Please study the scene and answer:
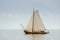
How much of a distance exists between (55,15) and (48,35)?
1.53 meters

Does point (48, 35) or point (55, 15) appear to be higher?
point (55, 15)

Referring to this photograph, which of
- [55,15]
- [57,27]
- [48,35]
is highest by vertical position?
[55,15]

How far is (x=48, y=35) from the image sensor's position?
22.9 ft

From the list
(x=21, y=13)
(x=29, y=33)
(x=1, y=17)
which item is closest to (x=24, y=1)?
(x=21, y=13)

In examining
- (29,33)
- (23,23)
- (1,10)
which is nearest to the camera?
(1,10)

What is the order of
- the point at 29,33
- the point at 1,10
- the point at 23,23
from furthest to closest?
1. the point at 29,33
2. the point at 23,23
3. the point at 1,10

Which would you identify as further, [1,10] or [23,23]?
[23,23]

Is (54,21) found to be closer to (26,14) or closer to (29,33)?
(26,14)

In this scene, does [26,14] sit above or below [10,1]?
below

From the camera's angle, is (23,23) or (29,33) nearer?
(23,23)

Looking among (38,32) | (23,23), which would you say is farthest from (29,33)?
(23,23)

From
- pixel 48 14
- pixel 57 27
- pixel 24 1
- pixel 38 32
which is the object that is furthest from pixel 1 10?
pixel 38 32

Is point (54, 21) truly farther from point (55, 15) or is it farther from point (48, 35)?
point (48, 35)

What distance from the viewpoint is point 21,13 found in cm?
560
